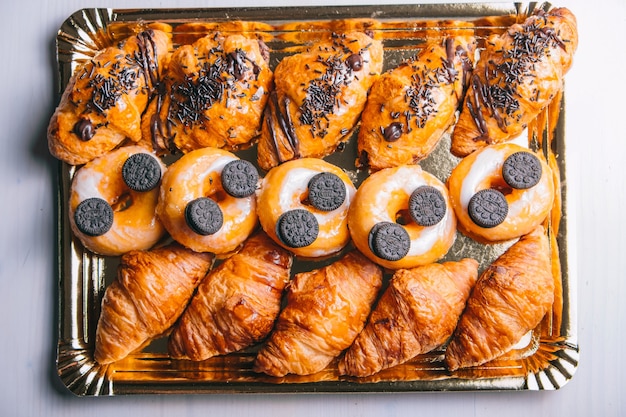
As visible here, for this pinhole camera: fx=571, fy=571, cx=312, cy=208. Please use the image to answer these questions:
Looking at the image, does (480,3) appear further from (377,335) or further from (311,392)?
(311,392)

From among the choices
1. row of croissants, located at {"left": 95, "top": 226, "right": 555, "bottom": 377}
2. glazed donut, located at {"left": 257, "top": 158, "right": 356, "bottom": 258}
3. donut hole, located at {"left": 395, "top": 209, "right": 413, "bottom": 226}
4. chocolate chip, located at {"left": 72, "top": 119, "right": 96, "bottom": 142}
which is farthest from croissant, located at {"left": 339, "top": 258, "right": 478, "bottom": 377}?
chocolate chip, located at {"left": 72, "top": 119, "right": 96, "bottom": 142}

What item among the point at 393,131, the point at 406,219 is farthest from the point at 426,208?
the point at 393,131

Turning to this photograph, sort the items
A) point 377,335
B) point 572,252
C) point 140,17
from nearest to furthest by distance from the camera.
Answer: point 377,335 < point 572,252 < point 140,17

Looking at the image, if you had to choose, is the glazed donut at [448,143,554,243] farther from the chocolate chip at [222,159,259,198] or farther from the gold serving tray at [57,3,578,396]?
the chocolate chip at [222,159,259,198]

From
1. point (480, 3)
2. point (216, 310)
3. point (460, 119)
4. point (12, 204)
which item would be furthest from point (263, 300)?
point (480, 3)

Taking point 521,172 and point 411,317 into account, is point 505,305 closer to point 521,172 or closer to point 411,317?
point 411,317
